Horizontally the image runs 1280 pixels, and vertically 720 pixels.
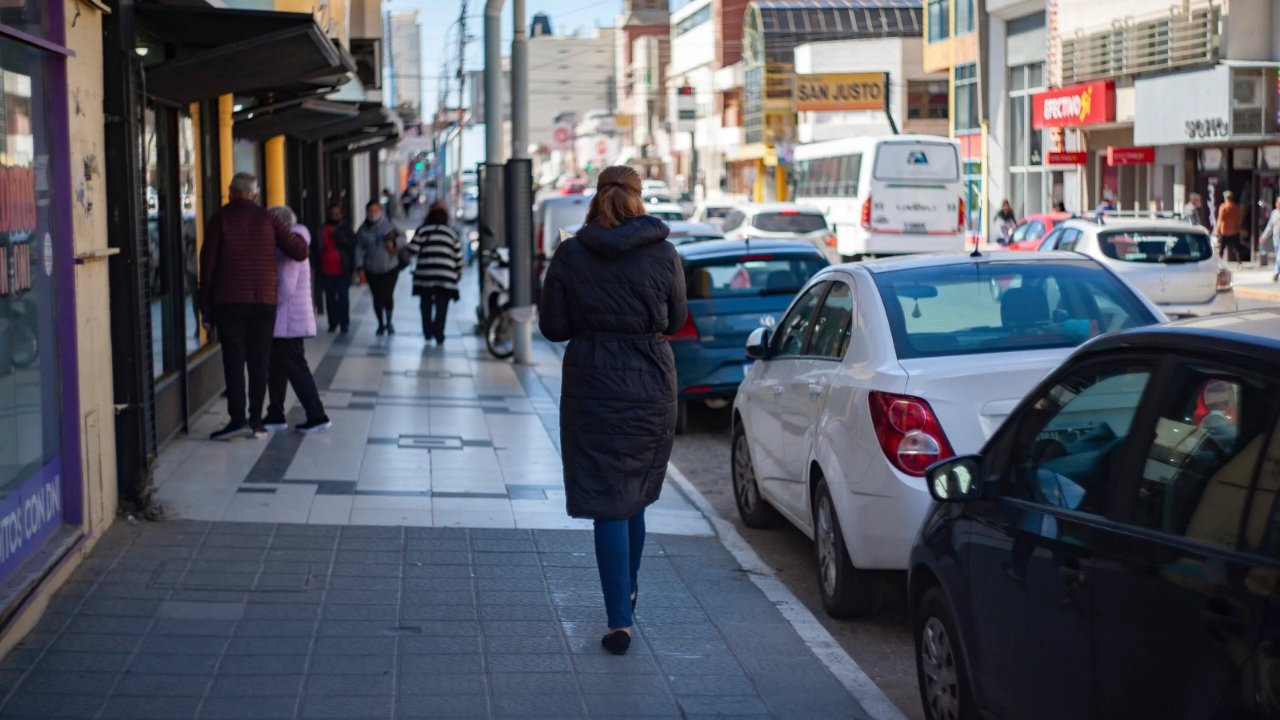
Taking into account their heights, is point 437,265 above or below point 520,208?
Answer: below

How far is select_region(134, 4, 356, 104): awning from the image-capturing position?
10688mm

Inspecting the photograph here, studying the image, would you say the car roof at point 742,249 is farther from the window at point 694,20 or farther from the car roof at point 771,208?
the window at point 694,20

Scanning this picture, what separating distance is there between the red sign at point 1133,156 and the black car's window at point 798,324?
33.9 m

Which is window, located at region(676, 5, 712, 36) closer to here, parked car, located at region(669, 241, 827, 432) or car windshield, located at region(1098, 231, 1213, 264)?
car windshield, located at region(1098, 231, 1213, 264)

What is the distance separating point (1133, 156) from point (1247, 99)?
19.6 feet

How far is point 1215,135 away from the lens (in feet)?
116

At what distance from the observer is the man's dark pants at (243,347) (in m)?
11.1

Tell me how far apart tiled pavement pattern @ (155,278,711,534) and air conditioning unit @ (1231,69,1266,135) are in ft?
75.2

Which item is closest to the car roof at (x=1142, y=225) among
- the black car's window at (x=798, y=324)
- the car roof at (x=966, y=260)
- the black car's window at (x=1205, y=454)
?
the black car's window at (x=798, y=324)

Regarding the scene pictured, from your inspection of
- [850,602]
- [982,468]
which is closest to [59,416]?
[850,602]

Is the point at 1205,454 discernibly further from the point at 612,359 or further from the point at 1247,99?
the point at 1247,99

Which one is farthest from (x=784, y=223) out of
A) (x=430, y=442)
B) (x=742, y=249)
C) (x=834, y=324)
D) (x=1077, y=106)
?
(x=834, y=324)

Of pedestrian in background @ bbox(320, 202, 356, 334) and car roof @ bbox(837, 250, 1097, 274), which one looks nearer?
car roof @ bbox(837, 250, 1097, 274)

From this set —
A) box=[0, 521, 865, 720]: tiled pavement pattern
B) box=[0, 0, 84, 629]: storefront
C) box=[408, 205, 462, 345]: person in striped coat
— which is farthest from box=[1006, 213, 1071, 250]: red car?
box=[0, 0, 84, 629]: storefront
